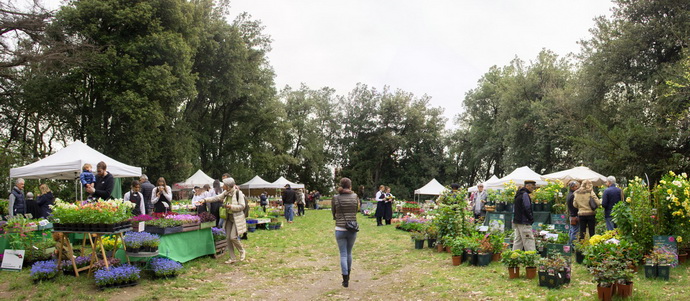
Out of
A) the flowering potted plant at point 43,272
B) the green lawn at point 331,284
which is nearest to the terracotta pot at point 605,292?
the green lawn at point 331,284

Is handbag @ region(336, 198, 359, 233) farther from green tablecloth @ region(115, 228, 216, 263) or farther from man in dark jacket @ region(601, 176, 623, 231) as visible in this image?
man in dark jacket @ region(601, 176, 623, 231)

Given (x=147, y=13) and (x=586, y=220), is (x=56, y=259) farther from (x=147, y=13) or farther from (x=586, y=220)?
(x=147, y=13)

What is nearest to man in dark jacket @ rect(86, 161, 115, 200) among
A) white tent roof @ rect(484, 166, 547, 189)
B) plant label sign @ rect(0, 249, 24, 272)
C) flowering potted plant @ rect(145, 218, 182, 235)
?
flowering potted plant @ rect(145, 218, 182, 235)

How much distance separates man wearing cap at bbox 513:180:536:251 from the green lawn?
0.74m

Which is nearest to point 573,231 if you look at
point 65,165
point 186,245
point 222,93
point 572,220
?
point 572,220

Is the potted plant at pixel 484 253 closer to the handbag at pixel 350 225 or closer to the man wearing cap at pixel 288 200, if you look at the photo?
the handbag at pixel 350 225

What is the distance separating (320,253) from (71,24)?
16915 millimetres

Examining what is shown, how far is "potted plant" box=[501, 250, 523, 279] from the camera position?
7282 millimetres

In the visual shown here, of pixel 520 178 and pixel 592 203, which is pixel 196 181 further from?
pixel 592 203

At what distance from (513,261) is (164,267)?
5.45m

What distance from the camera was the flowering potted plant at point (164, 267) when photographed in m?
7.45

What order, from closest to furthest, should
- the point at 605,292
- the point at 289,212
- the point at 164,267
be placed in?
the point at 605,292, the point at 164,267, the point at 289,212

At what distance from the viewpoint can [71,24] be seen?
2084 centimetres

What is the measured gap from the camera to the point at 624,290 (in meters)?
5.67
